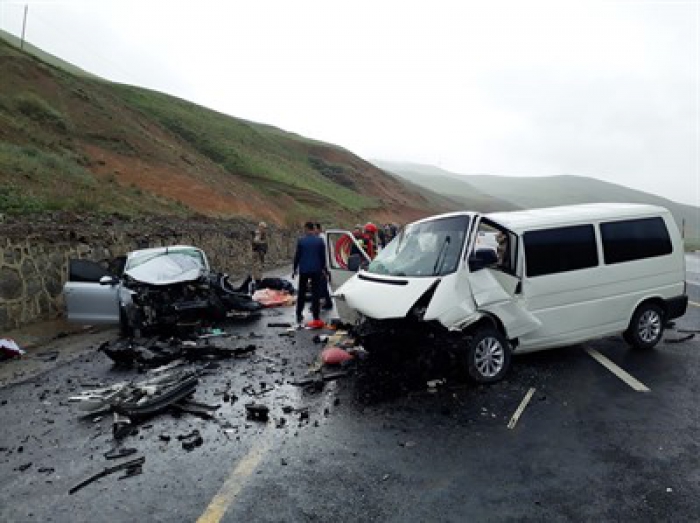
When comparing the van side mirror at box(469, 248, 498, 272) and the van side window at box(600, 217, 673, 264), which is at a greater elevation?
the van side window at box(600, 217, 673, 264)

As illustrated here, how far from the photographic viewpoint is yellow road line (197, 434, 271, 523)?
3.53 metres

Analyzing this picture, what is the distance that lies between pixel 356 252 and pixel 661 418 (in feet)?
20.4

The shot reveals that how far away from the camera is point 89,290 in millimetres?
9008

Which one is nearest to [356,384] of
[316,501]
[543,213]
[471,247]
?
[471,247]

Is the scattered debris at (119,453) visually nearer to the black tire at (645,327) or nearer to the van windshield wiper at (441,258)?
the van windshield wiper at (441,258)

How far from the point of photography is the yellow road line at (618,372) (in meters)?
6.20

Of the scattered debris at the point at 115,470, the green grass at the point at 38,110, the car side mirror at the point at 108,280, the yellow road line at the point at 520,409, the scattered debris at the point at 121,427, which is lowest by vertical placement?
the scattered debris at the point at 121,427

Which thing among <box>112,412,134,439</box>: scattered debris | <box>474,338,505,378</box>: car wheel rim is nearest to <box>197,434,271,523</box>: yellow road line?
<box>112,412,134,439</box>: scattered debris

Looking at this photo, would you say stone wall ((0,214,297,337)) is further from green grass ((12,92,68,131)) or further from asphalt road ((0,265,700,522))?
green grass ((12,92,68,131))

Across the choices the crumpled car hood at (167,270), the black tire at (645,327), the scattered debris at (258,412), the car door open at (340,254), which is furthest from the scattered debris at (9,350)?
the black tire at (645,327)

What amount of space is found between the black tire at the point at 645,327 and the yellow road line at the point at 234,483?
5657 millimetres

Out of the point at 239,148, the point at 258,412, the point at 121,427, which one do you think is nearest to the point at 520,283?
the point at 258,412

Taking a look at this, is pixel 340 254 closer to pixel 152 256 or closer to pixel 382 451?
pixel 152 256

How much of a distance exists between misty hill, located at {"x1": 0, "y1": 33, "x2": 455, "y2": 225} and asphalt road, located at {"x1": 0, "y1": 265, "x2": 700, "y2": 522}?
10.1 metres
